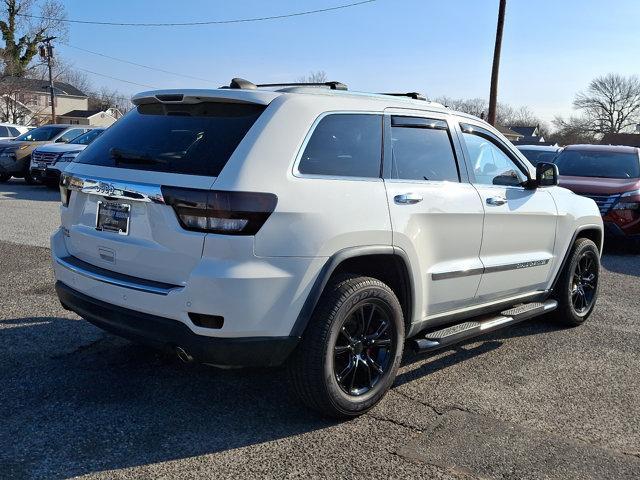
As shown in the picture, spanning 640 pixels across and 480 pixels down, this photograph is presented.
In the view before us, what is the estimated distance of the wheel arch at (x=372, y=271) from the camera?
329cm

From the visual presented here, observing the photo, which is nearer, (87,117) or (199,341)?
(199,341)

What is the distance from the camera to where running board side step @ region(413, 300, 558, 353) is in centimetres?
398

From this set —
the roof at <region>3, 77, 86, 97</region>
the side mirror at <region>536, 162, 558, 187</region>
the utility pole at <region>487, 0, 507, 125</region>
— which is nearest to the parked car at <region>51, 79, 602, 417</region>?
the side mirror at <region>536, 162, 558, 187</region>

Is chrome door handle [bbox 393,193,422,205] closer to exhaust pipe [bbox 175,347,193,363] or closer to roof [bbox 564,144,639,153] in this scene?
exhaust pipe [bbox 175,347,193,363]

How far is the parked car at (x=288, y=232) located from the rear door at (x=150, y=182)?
0.03 feet

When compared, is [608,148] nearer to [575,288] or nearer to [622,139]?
[575,288]

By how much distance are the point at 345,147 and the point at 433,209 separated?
734 mm

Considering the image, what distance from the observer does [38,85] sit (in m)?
70.4

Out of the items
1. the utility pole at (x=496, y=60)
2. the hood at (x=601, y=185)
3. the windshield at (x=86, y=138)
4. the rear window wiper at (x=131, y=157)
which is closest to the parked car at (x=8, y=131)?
the windshield at (x=86, y=138)

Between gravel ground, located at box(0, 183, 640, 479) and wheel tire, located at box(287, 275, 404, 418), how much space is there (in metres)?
0.16

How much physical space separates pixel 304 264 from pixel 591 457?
1.84 metres

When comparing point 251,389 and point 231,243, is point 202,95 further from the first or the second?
point 251,389

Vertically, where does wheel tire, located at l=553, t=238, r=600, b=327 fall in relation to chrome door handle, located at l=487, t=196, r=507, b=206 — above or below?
below

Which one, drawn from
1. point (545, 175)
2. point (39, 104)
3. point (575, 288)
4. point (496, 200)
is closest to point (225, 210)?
point (496, 200)
